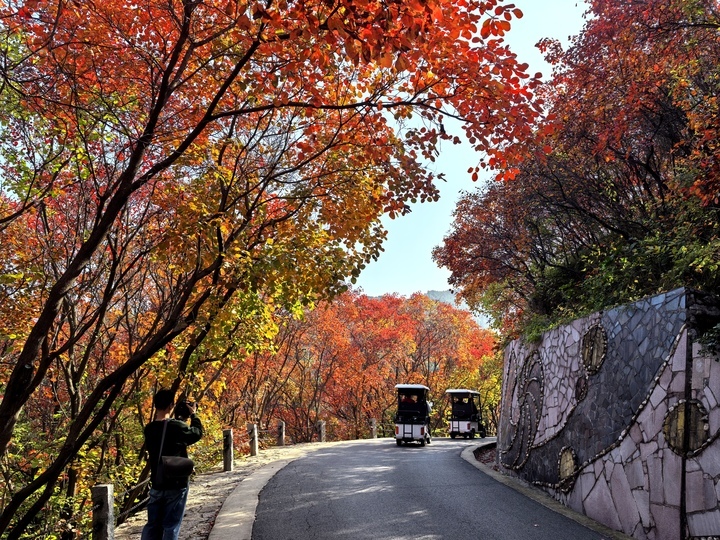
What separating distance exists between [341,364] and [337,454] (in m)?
15.0

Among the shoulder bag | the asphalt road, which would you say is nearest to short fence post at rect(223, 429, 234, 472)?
the asphalt road

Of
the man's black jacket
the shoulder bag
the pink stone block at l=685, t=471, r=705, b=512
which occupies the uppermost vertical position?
the man's black jacket

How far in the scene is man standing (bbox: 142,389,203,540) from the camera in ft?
16.6

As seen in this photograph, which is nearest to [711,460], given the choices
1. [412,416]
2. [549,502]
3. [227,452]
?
[549,502]

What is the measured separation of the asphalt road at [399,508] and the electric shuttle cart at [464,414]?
16809 mm

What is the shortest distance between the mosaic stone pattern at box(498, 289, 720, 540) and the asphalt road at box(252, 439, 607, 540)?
671 mm

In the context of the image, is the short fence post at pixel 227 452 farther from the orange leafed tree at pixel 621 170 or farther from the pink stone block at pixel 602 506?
the pink stone block at pixel 602 506

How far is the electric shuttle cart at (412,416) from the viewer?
21.3 m

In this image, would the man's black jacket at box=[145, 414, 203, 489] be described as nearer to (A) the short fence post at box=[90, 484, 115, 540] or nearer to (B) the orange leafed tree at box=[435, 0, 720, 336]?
(A) the short fence post at box=[90, 484, 115, 540]

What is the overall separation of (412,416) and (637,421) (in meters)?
16.1

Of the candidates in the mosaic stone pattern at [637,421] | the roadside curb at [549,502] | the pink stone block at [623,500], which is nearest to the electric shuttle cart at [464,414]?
the roadside curb at [549,502]

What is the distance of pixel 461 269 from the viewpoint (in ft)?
49.1

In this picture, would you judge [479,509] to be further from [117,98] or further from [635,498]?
[117,98]

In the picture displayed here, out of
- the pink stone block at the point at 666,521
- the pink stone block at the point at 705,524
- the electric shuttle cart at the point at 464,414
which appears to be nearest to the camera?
the pink stone block at the point at 705,524
